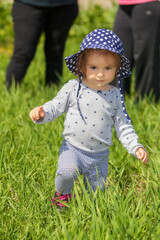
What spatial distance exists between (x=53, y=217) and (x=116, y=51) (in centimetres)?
77

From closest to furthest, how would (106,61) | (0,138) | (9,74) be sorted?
(106,61), (0,138), (9,74)

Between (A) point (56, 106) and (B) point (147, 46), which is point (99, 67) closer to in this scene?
(A) point (56, 106)

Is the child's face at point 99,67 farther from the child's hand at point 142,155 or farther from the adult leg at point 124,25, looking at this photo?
the adult leg at point 124,25

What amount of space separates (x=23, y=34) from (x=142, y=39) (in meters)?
0.96

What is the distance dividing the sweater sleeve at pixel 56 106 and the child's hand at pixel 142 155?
397mm

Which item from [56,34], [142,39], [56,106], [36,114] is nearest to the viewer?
[36,114]

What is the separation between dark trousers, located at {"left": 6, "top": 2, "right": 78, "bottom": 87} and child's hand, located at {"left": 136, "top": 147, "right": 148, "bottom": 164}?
1.79m

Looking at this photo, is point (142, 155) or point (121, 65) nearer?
point (142, 155)

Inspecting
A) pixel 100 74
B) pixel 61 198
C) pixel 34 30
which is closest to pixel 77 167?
pixel 61 198

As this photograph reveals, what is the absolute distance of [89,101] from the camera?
1.89m

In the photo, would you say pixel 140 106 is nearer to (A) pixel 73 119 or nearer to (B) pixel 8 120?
(B) pixel 8 120

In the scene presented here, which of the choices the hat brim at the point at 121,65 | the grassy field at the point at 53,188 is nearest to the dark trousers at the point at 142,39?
the grassy field at the point at 53,188

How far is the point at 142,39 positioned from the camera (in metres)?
3.31

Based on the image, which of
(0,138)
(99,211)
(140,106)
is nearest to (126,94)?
(140,106)
